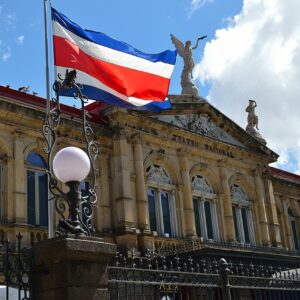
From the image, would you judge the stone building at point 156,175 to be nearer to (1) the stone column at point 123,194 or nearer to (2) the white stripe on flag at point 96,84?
(1) the stone column at point 123,194

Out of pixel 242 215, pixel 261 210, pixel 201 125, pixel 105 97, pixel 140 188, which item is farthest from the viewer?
pixel 261 210

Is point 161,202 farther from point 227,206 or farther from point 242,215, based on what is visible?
point 242,215

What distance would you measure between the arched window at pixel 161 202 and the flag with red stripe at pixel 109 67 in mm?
6788

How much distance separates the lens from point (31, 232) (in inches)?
659

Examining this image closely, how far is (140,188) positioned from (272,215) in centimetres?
800

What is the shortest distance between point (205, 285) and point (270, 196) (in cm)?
1787

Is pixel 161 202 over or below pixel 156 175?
below

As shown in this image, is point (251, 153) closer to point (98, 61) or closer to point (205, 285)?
point (98, 61)

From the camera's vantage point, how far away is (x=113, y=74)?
1342 centimetres

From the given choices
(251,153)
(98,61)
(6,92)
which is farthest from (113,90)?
(251,153)

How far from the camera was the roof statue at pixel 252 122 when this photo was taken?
26008 mm

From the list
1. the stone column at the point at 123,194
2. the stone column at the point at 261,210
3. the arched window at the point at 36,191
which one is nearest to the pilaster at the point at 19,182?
the arched window at the point at 36,191

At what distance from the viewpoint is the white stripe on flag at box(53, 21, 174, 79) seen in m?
13.0

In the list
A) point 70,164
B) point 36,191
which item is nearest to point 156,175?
point 36,191
